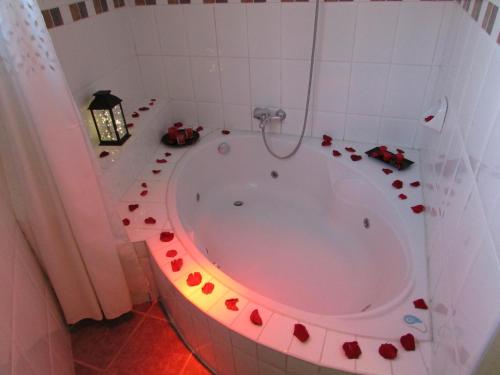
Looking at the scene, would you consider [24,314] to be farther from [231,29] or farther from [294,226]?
[231,29]

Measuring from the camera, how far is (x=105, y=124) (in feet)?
5.58

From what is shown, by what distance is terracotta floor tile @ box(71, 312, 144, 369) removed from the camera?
5.00 feet

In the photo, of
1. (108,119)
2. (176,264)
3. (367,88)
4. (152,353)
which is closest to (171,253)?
(176,264)

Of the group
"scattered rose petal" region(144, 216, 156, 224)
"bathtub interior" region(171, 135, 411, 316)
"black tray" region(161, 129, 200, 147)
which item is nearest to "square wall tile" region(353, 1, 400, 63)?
"bathtub interior" region(171, 135, 411, 316)

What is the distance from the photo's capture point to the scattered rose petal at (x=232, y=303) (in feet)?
3.90

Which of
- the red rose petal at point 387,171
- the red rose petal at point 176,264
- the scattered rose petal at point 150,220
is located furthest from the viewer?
the red rose petal at point 387,171

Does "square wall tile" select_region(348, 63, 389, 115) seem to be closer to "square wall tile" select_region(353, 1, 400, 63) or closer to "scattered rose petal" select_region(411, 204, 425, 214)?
"square wall tile" select_region(353, 1, 400, 63)

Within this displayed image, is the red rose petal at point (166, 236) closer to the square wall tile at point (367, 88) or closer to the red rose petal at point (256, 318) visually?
the red rose petal at point (256, 318)

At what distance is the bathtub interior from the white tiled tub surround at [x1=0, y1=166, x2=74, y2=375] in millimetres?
591

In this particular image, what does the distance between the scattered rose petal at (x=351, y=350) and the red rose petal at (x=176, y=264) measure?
0.65m

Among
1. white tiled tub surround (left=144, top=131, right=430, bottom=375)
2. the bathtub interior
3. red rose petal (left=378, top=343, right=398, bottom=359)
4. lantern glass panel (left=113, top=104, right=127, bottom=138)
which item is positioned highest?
lantern glass panel (left=113, top=104, right=127, bottom=138)

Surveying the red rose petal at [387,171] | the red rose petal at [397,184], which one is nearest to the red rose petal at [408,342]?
the red rose petal at [397,184]

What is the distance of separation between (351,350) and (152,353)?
0.90m

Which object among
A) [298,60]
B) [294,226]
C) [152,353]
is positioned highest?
[298,60]
